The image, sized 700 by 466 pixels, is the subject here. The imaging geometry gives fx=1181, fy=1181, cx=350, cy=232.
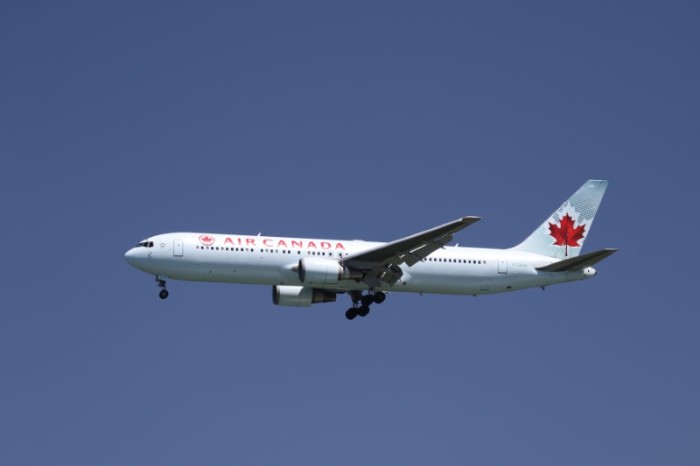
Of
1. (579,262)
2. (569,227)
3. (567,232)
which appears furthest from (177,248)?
(569,227)

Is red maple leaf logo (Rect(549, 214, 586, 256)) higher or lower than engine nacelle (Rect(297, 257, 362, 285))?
higher

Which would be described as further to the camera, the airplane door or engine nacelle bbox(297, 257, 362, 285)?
the airplane door

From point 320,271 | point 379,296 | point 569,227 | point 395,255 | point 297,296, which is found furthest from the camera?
point 569,227

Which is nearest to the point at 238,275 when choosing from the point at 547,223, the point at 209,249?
the point at 209,249

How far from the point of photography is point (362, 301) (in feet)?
199

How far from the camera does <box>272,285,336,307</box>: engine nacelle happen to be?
202 ft

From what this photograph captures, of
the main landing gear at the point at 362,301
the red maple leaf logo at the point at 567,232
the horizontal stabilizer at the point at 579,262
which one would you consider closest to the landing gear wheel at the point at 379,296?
the main landing gear at the point at 362,301

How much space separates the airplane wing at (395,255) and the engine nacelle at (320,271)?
53cm

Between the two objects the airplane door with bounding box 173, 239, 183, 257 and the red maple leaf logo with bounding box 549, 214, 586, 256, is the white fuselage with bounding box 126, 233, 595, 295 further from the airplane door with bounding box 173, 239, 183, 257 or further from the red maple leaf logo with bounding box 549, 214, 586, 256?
the red maple leaf logo with bounding box 549, 214, 586, 256

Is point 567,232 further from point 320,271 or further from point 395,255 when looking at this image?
point 320,271

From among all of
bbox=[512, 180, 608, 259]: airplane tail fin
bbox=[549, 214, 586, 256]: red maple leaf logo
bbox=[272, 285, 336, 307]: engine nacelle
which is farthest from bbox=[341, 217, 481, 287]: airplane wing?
bbox=[549, 214, 586, 256]: red maple leaf logo

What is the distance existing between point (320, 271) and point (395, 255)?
3.73m

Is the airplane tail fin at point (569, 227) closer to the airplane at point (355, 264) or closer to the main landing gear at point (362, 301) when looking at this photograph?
the airplane at point (355, 264)

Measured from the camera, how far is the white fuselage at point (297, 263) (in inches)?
2256
